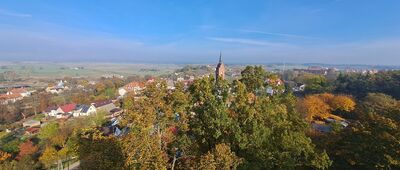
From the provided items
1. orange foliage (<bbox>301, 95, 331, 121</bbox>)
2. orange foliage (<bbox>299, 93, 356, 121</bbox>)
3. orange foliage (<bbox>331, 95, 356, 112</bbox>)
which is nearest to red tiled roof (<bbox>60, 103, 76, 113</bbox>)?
orange foliage (<bbox>299, 93, 356, 121</bbox>)

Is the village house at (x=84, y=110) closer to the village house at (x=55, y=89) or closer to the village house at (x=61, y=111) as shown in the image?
the village house at (x=61, y=111)

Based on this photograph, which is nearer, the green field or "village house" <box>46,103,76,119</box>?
"village house" <box>46,103,76,119</box>

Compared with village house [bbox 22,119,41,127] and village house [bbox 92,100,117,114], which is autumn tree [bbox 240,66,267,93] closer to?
village house [bbox 22,119,41,127]

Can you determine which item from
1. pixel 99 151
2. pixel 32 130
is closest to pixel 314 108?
pixel 99 151

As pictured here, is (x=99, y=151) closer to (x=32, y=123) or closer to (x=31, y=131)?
(x=31, y=131)

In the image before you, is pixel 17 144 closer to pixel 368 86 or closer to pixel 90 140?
pixel 90 140

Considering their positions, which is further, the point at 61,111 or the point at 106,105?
the point at 106,105

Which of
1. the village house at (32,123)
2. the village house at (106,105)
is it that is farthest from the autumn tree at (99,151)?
the village house at (106,105)

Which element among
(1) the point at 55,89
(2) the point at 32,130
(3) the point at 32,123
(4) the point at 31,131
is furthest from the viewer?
(1) the point at 55,89

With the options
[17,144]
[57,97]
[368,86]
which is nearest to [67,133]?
[17,144]

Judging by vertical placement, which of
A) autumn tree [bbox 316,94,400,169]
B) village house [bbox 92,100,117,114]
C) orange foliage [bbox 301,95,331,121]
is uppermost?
autumn tree [bbox 316,94,400,169]

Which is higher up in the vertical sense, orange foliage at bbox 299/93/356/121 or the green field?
orange foliage at bbox 299/93/356/121
